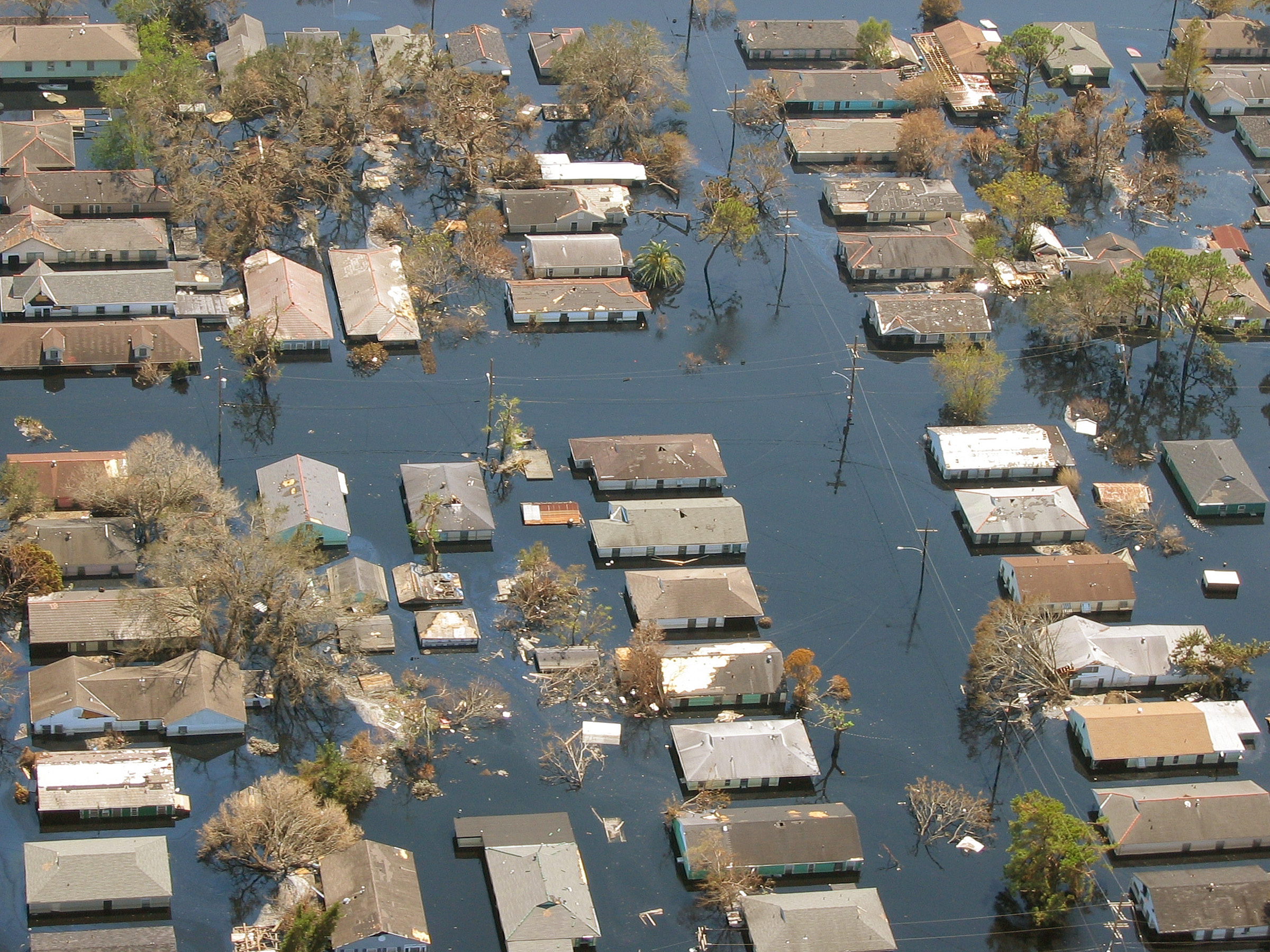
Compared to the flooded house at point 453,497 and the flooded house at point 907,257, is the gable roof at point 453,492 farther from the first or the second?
the flooded house at point 907,257

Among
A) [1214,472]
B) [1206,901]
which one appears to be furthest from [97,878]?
[1214,472]

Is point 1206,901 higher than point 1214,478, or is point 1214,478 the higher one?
point 1214,478

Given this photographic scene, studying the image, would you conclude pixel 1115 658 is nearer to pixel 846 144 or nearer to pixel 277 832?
pixel 277 832

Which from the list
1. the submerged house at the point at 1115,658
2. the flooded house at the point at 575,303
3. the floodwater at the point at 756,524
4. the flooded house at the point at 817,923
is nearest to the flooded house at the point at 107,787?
the floodwater at the point at 756,524

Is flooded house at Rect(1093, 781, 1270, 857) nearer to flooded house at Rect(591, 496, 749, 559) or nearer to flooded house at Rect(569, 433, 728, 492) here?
flooded house at Rect(591, 496, 749, 559)

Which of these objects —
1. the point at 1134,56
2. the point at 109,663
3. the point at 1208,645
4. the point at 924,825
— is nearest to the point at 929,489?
the point at 1208,645

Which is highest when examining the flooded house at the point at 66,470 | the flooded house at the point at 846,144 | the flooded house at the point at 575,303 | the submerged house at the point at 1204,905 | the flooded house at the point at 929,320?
the flooded house at the point at 846,144
